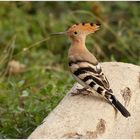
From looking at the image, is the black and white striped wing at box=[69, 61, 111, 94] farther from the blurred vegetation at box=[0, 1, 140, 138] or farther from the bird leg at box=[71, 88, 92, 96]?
the blurred vegetation at box=[0, 1, 140, 138]

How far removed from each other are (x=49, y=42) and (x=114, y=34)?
87 cm

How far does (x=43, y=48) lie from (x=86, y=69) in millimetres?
3342

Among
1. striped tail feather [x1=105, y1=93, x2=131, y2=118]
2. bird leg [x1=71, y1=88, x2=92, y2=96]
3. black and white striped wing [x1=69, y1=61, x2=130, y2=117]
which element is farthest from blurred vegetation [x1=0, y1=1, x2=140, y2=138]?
striped tail feather [x1=105, y1=93, x2=131, y2=118]

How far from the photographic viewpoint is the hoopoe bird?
213 inches

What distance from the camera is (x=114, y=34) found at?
880cm

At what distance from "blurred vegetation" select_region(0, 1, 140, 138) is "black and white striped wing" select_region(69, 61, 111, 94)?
1.76 feet

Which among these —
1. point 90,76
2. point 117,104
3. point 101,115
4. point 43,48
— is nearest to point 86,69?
point 90,76

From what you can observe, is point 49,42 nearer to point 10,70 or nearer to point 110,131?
point 10,70

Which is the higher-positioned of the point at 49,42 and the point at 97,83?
the point at 97,83

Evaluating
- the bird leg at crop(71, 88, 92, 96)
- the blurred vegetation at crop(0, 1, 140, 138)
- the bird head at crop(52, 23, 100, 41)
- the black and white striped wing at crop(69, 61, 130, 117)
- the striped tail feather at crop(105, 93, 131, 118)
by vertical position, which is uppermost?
the bird head at crop(52, 23, 100, 41)

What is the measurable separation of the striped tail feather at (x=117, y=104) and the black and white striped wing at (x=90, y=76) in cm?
9

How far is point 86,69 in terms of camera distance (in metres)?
5.60

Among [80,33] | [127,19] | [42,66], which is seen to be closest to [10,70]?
[42,66]

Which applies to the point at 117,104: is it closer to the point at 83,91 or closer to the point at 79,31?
the point at 83,91
